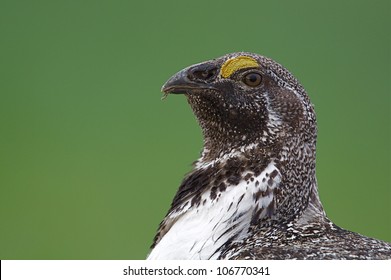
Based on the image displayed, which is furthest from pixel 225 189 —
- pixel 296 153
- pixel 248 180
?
pixel 296 153

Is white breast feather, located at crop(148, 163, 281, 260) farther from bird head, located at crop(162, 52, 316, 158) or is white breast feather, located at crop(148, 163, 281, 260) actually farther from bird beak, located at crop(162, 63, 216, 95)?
bird beak, located at crop(162, 63, 216, 95)

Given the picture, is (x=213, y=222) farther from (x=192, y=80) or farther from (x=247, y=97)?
(x=192, y=80)

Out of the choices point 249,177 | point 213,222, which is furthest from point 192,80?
point 213,222

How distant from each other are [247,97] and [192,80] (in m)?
0.43

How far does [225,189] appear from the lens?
265 inches

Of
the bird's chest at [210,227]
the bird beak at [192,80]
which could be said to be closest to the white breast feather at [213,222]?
the bird's chest at [210,227]

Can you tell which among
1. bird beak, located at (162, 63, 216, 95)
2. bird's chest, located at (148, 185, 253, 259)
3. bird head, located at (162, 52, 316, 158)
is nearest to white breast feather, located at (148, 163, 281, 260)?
bird's chest, located at (148, 185, 253, 259)

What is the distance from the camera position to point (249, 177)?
6.74 m

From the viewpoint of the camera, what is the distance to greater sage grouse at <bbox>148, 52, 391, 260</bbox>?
647cm

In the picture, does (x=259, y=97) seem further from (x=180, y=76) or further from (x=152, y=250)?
(x=152, y=250)

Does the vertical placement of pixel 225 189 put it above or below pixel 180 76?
below

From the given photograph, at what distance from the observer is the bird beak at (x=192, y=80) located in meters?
7.04

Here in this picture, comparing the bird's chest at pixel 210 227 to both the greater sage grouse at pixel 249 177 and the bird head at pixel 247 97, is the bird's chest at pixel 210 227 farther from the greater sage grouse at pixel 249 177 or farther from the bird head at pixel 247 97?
the bird head at pixel 247 97
